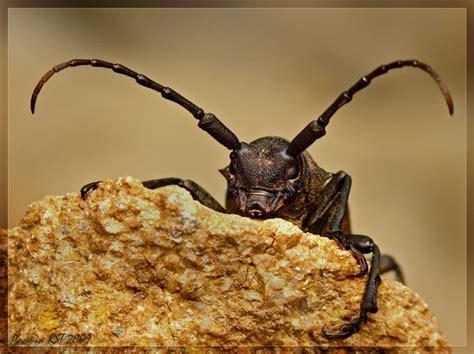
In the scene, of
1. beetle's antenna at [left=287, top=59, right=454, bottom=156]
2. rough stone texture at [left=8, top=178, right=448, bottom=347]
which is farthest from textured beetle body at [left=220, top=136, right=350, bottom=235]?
rough stone texture at [left=8, top=178, right=448, bottom=347]

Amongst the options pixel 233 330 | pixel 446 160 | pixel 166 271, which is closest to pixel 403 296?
pixel 233 330

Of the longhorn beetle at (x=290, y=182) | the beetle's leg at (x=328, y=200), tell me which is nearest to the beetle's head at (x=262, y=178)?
the longhorn beetle at (x=290, y=182)

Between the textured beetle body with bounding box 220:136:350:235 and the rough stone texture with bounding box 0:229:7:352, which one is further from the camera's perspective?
the textured beetle body with bounding box 220:136:350:235

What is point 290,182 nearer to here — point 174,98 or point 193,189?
point 193,189

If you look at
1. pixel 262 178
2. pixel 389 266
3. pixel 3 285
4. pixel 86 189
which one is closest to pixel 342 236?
pixel 262 178

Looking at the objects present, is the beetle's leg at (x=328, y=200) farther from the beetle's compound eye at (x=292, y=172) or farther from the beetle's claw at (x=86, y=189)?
the beetle's claw at (x=86, y=189)

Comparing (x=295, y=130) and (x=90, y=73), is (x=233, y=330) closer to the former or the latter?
(x=295, y=130)

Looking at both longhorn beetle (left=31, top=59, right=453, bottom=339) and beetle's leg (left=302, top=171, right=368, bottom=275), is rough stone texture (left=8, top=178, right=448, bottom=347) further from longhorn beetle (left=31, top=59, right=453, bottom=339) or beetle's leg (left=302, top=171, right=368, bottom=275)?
beetle's leg (left=302, top=171, right=368, bottom=275)

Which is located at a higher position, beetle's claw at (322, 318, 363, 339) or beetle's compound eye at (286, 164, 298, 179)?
beetle's compound eye at (286, 164, 298, 179)
